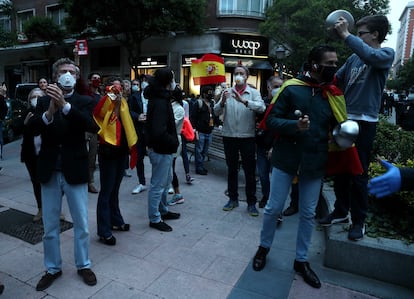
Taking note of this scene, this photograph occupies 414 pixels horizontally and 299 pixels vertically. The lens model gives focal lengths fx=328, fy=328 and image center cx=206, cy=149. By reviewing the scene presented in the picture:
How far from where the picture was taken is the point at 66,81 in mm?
2770

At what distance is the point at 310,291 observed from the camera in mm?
3037

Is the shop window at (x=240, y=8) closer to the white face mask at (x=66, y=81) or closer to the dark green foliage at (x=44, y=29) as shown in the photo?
the dark green foliage at (x=44, y=29)

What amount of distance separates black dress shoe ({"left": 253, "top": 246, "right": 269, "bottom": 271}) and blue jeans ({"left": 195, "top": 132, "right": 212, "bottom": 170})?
4.17 m

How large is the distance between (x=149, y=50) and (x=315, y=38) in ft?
37.0

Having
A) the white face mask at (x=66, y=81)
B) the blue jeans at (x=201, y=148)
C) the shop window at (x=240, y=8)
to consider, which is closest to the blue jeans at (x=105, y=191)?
the white face mask at (x=66, y=81)

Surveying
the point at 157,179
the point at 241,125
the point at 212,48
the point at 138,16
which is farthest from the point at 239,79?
the point at 212,48

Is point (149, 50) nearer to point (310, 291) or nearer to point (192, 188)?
point (192, 188)

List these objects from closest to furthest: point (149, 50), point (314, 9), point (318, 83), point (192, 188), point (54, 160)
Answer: point (54, 160) < point (318, 83) < point (192, 188) < point (314, 9) < point (149, 50)

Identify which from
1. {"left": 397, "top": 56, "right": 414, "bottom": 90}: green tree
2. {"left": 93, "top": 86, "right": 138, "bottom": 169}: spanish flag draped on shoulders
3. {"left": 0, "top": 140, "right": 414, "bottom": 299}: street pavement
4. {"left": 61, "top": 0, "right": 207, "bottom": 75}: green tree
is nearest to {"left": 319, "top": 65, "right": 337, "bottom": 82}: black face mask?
{"left": 0, "top": 140, "right": 414, "bottom": 299}: street pavement

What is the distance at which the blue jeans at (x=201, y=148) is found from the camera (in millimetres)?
7516

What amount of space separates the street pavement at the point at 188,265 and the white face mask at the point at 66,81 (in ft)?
5.94

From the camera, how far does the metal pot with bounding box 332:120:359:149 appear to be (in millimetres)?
2697

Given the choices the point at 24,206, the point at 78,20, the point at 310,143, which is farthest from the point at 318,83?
the point at 78,20

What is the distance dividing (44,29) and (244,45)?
14485 mm
